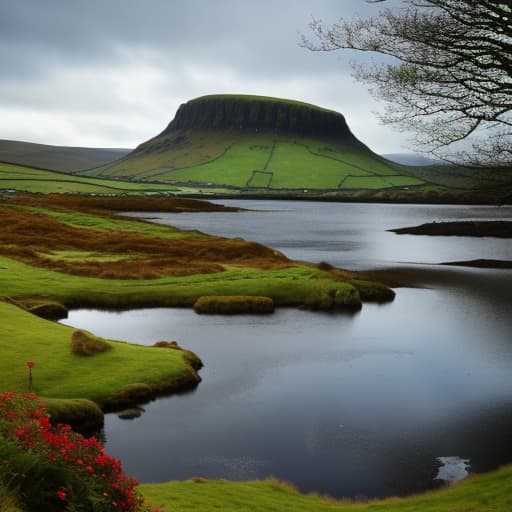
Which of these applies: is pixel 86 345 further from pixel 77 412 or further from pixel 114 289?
pixel 114 289

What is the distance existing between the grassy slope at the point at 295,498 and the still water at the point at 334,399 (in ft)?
7.84

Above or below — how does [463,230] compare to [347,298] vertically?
above

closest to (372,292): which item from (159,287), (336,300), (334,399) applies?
(336,300)

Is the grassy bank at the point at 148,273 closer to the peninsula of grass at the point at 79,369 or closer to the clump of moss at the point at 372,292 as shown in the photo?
the clump of moss at the point at 372,292

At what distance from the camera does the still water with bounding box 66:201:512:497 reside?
2125 cm

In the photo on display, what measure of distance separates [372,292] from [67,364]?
35467mm

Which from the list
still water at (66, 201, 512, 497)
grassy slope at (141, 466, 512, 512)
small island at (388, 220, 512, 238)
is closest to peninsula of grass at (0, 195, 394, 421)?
still water at (66, 201, 512, 497)

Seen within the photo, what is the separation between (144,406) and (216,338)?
44.5ft

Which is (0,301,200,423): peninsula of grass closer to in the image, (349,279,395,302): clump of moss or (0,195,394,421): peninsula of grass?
(0,195,394,421): peninsula of grass

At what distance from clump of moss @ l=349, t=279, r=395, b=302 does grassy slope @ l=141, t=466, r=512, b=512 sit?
37.5 metres

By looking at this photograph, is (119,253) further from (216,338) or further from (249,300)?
(216,338)

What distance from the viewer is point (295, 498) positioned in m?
17.1

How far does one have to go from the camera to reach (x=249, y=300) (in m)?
49.1

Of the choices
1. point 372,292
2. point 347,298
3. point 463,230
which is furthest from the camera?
point 463,230
